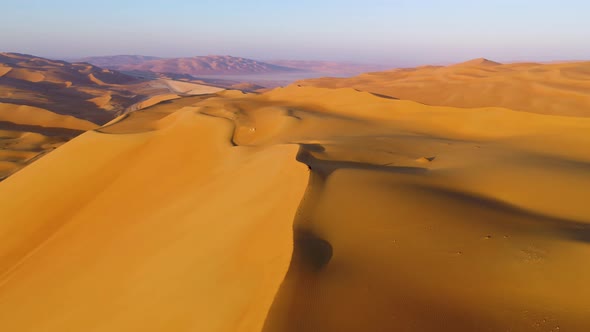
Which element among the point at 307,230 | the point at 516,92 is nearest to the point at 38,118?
the point at 307,230

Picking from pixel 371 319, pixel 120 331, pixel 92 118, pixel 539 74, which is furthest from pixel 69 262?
pixel 92 118

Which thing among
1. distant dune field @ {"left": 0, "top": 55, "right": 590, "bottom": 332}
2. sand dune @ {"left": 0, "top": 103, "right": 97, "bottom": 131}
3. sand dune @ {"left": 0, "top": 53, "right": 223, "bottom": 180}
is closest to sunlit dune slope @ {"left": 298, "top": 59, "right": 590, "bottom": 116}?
distant dune field @ {"left": 0, "top": 55, "right": 590, "bottom": 332}

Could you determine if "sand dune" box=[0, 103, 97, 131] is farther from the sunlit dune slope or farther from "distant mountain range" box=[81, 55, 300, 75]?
"distant mountain range" box=[81, 55, 300, 75]

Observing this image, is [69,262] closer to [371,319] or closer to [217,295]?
[217,295]

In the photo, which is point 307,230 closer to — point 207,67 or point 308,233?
point 308,233

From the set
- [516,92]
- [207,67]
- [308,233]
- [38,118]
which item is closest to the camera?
[308,233]

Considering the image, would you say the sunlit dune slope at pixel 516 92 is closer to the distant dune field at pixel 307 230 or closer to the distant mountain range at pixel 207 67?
the distant dune field at pixel 307 230

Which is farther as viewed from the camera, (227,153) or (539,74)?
(539,74)
